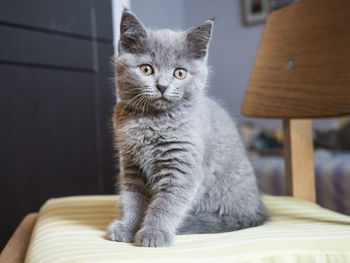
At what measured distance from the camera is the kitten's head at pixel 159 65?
909mm

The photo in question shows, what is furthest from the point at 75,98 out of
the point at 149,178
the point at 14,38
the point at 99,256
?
the point at 99,256

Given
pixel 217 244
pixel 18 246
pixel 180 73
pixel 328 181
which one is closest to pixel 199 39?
pixel 180 73

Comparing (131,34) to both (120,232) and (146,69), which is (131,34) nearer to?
(146,69)

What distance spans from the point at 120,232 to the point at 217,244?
25cm

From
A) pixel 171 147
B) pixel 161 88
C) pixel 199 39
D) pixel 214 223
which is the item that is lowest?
pixel 214 223

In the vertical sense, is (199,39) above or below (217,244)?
above

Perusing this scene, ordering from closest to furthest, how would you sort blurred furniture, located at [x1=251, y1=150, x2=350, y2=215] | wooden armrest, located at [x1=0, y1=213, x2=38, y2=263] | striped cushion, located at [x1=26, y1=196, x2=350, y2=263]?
striped cushion, located at [x1=26, y1=196, x2=350, y2=263]
wooden armrest, located at [x1=0, y1=213, x2=38, y2=263]
blurred furniture, located at [x1=251, y1=150, x2=350, y2=215]

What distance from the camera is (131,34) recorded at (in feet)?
3.12

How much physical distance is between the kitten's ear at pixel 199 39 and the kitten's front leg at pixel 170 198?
1.00 feet

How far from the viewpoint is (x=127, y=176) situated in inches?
40.3

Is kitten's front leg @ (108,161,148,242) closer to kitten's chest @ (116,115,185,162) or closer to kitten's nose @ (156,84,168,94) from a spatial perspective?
kitten's chest @ (116,115,185,162)

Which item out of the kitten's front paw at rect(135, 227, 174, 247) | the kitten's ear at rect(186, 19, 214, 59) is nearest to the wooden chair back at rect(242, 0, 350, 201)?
the kitten's ear at rect(186, 19, 214, 59)

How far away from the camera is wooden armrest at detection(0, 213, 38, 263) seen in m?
0.90

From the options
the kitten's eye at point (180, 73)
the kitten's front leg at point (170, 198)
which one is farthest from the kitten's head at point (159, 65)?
the kitten's front leg at point (170, 198)
